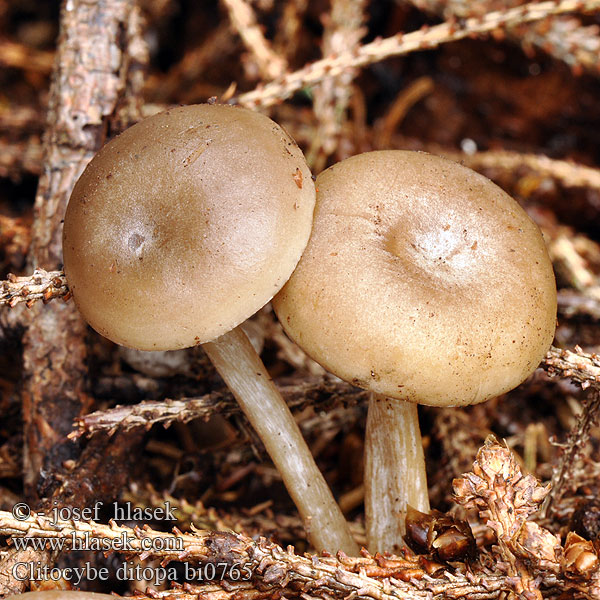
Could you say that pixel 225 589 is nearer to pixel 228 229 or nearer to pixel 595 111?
pixel 228 229

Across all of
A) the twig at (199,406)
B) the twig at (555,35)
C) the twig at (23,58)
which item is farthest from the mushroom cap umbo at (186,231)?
the twig at (23,58)

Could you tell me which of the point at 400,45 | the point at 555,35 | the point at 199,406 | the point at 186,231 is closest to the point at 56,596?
the point at 199,406

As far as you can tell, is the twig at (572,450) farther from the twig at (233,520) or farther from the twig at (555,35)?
the twig at (555,35)

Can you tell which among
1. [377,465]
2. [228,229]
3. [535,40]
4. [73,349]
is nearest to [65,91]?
[73,349]

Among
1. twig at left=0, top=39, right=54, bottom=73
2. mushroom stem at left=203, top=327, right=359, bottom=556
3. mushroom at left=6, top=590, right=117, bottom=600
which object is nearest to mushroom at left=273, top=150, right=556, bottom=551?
mushroom stem at left=203, top=327, right=359, bottom=556

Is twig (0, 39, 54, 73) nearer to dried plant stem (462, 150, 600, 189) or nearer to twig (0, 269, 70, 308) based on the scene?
twig (0, 269, 70, 308)

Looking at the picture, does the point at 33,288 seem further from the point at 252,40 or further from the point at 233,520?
the point at 252,40

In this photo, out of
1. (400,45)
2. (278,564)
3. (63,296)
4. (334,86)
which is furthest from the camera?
(334,86)
